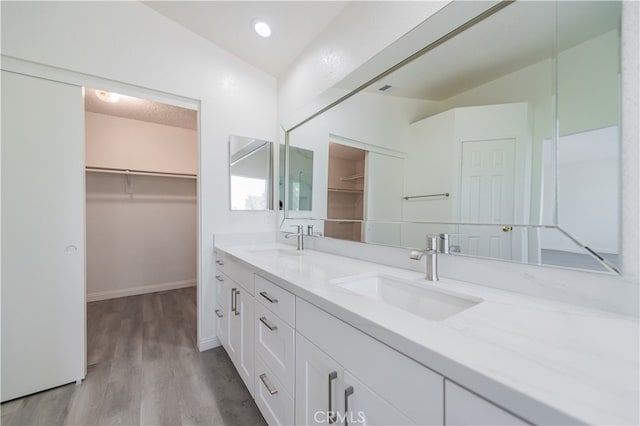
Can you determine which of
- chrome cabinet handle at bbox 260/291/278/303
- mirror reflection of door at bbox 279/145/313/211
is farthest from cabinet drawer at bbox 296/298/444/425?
mirror reflection of door at bbox 279/145/313/211

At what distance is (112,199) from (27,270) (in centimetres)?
203

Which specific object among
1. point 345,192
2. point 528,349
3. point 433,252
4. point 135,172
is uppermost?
point 135,172

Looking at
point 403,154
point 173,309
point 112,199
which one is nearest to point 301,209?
point 403,154

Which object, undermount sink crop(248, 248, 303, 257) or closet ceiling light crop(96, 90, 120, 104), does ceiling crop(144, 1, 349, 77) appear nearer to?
closet ceiling light crop(96, 90, 120, 104)

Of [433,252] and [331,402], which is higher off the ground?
[433,252]

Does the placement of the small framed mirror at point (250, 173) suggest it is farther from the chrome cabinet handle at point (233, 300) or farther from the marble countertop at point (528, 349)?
the marble countertop at point (528, 349)

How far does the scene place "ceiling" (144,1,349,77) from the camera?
1.61 meters

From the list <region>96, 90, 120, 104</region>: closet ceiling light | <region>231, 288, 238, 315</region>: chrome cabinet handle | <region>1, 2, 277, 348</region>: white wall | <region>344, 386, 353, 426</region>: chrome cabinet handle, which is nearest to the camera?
<region>344, 386, 353, 426</region>: chrome cabinet handle

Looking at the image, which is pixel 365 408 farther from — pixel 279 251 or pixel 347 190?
pixel 279 251

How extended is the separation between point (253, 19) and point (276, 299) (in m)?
1.93

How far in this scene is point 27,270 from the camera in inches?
56.7

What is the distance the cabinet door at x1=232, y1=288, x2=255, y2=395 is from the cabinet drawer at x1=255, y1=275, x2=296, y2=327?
0.16 metres

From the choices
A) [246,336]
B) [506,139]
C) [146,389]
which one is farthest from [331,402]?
[146,389]

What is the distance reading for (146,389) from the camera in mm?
1543
